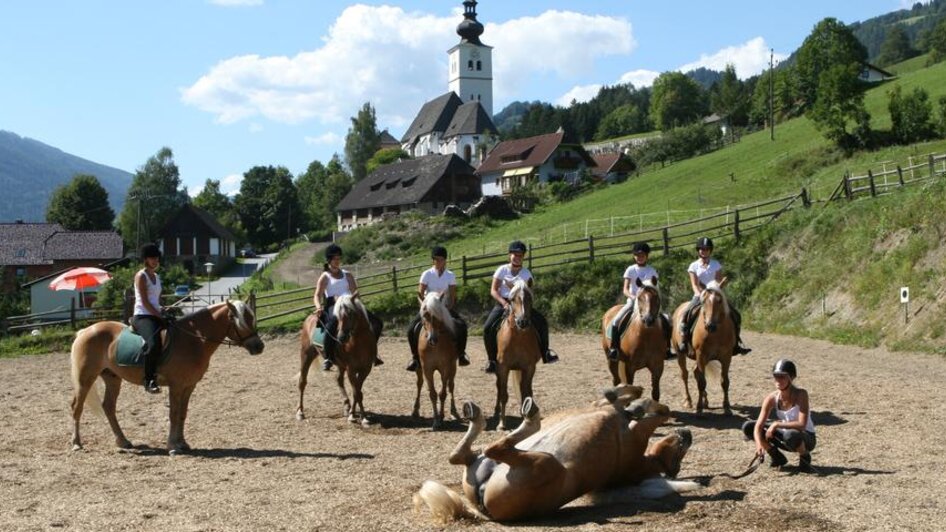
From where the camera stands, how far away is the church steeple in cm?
12406

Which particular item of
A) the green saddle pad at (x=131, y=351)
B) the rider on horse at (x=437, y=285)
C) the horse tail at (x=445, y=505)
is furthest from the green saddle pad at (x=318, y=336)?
the horse tail at (x=445, y=505)

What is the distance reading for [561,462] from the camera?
22.5 ft

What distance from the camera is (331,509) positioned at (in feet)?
24.5

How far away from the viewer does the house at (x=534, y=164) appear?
263 ft

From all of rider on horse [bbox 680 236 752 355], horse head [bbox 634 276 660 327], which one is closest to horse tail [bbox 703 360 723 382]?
rider on horse [bbox 680 236 752 355]

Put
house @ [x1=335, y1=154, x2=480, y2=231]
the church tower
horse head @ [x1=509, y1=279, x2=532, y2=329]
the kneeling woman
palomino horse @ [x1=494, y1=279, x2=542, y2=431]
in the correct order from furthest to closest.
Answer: the church tower → house @ [x1=335, y1=154, x2=480, y2=231] → the kneeling woman → palomino horse @ [x1=494, y1=279, x2=542, y2=431] → horse head @ [x1=509, y1=279, x2=532, y2=329]

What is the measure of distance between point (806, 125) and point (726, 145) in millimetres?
9665

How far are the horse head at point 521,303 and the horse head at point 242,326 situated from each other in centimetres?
330

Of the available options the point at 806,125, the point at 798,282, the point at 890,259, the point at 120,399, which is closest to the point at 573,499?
the point at 120,399

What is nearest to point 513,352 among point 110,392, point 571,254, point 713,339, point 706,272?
point 713,339

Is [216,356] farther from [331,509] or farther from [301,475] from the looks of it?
[331,509]

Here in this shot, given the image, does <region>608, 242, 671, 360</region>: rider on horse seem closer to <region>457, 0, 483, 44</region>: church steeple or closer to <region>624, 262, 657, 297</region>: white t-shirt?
<region>624, 262, 657, 297</region>: white t-shirt

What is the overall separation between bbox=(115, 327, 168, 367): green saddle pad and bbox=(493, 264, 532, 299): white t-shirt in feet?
15.2

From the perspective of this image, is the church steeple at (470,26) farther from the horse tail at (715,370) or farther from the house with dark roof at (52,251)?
the horse tail at (715,370)
